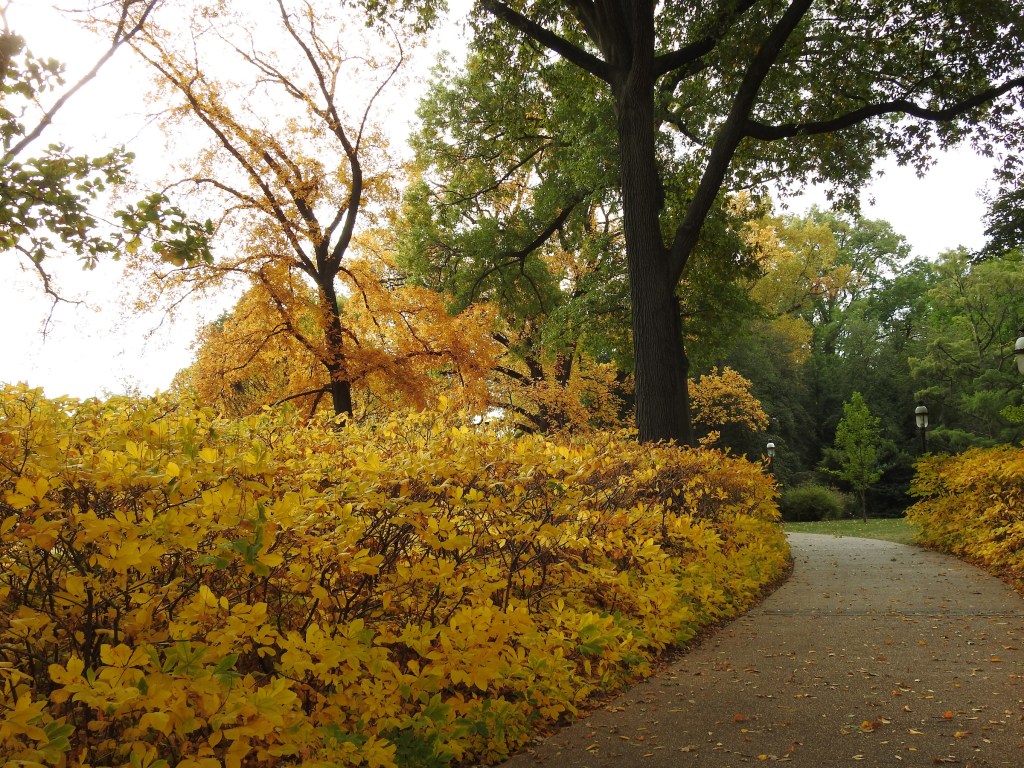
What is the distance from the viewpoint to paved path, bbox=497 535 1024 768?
120 inches

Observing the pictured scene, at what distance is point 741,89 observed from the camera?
9742 millimetres

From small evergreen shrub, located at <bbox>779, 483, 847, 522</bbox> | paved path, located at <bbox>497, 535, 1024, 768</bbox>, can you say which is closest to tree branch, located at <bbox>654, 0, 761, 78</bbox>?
paved path, located at <bbox>497, 535, 1024, 768</bbox>

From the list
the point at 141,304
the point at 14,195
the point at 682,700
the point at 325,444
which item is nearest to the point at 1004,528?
the point at 682,700

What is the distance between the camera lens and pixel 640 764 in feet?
9.66

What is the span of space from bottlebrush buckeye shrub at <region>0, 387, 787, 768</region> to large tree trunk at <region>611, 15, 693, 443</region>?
532 centimetres

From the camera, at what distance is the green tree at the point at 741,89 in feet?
31.7

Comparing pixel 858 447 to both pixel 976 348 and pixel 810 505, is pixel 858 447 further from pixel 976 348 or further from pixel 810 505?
pixel 976 348

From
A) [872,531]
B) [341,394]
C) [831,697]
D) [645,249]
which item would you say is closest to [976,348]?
[872,531]

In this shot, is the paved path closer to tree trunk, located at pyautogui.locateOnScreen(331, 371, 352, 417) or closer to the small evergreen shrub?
tree trunk, located at pyautogui.locateOnScreen(331, 371, 352, 417)

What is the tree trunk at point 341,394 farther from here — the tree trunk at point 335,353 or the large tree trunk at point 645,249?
the large tree trunk at point 645,249

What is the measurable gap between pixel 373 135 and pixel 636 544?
15793 millimetres

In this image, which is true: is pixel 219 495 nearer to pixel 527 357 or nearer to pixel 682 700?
pixel 682 700

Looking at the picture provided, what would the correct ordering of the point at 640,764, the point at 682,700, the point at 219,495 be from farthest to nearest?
the point at 682,700 < the point at 640,764 < the point at 219,495

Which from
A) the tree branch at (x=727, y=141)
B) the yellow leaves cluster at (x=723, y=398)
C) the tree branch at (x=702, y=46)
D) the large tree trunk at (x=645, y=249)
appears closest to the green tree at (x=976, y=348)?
the yellow leaves cluster at (x=723, y=398)
